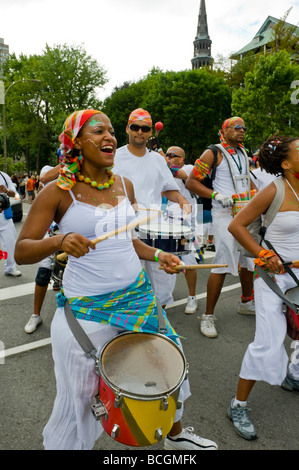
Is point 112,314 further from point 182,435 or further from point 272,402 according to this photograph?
point 272,402

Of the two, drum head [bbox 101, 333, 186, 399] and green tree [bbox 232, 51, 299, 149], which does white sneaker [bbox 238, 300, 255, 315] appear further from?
green tree [bbox 232, 51, 299, 149]

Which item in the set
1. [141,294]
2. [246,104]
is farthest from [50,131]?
[141,294]

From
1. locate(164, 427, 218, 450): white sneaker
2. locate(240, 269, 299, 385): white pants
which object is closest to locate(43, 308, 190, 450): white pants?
locate(164, 427, 218, 450): white sneaker

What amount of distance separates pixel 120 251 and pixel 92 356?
55 cm

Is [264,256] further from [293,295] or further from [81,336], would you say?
[81,336]

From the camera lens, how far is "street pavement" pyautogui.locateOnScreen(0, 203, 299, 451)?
2518 mm

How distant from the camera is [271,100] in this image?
22812 mm

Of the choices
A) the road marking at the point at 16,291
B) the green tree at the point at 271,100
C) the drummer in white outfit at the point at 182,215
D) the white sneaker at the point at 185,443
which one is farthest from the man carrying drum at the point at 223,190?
the green tree at the point at 271,100

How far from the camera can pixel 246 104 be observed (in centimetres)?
2384

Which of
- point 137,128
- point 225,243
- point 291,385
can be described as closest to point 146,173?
point 137,128

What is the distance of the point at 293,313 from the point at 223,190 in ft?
7.02

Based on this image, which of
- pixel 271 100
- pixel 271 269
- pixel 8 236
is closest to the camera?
pixel 271 269

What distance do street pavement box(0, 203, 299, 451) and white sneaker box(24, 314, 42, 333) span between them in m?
0.06

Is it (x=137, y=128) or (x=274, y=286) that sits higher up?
(x=137, y=128)
